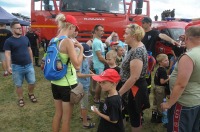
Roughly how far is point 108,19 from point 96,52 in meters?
2.80

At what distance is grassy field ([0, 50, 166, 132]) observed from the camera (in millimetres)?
4035

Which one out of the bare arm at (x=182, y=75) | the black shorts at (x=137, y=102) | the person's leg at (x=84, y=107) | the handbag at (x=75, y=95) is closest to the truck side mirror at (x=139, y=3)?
the person's leg at (x=84, y=107)

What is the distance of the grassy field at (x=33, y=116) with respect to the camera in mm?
4035

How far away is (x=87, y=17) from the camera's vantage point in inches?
272

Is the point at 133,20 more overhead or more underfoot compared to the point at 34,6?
more underfoot

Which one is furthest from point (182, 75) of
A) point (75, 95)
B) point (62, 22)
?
point (62, 22)

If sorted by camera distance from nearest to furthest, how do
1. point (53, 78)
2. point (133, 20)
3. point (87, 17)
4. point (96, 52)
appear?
point (53, 78), point (96, 52), point (87, 17), point (133, 20)

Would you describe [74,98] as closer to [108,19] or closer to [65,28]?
[65,28]

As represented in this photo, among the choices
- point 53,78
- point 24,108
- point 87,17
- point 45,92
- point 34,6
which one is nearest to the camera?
point 53,78

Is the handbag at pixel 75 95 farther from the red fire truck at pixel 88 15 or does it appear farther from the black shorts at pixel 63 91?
the red fire truck at pixel 88 15

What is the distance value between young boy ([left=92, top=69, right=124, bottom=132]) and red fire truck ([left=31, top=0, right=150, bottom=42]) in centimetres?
451

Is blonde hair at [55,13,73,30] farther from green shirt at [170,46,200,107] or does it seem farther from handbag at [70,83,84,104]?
green shirt at [170,46,200,107]

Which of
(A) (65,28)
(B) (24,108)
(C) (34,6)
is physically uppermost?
(C) (34,6)

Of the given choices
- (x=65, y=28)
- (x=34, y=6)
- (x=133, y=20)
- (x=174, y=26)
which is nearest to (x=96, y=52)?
(x=65, y=28)
